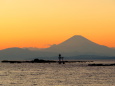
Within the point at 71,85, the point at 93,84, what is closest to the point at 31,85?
the point at 71,85

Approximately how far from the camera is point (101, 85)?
65.1m

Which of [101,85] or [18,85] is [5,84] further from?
[101,85]

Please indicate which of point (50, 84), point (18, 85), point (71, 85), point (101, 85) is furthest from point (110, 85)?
point (18, 85)

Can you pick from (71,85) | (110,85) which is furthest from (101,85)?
(71,85)

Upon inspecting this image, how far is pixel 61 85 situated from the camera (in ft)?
213

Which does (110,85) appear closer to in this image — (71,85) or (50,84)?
(71,85)

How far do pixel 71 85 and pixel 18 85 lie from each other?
1048cm

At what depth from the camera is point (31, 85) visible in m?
65.2

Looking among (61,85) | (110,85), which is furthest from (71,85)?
(110,85)

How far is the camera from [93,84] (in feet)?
219

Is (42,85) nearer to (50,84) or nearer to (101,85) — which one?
(50,84)

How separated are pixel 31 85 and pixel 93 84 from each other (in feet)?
41.1

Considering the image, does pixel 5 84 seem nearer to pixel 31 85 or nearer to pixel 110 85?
pixel 31 85

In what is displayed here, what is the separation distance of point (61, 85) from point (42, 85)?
3.75 meters
